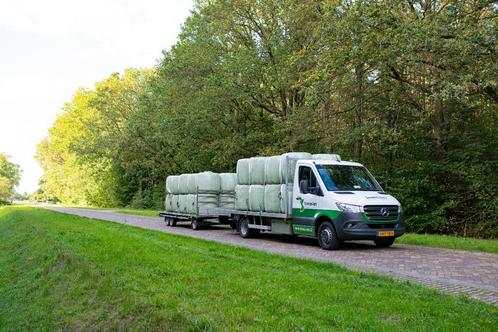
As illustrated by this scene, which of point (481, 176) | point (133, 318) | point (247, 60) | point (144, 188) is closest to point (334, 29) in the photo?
point (481, 176)

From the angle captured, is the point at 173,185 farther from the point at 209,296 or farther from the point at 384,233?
the point at 209,296

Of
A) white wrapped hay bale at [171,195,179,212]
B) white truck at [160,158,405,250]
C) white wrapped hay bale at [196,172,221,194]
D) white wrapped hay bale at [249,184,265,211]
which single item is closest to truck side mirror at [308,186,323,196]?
white truck at [160,158,405,250]

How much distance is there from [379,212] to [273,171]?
4190mm

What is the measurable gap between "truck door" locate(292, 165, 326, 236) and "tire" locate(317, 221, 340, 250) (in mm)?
354

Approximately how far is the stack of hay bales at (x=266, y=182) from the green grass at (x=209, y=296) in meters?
3.73

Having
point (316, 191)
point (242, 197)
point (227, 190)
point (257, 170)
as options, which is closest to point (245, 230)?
point (242, 197)

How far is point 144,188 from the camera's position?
177 feet

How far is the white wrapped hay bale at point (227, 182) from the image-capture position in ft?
72.9

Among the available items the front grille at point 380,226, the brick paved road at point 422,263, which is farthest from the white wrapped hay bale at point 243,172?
the front grille at point 380,226

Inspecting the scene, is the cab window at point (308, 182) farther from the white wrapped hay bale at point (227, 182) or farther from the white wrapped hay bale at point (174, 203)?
the white wrapped hay bale at point (174, 203)

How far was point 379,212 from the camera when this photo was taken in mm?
13117

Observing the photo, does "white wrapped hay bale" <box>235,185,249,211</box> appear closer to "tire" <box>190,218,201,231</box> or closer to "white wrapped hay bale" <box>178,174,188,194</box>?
"tire" <box>190,218,201,231</box>

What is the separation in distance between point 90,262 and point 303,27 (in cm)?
1970

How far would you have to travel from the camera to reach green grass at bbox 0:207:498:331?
558cm
